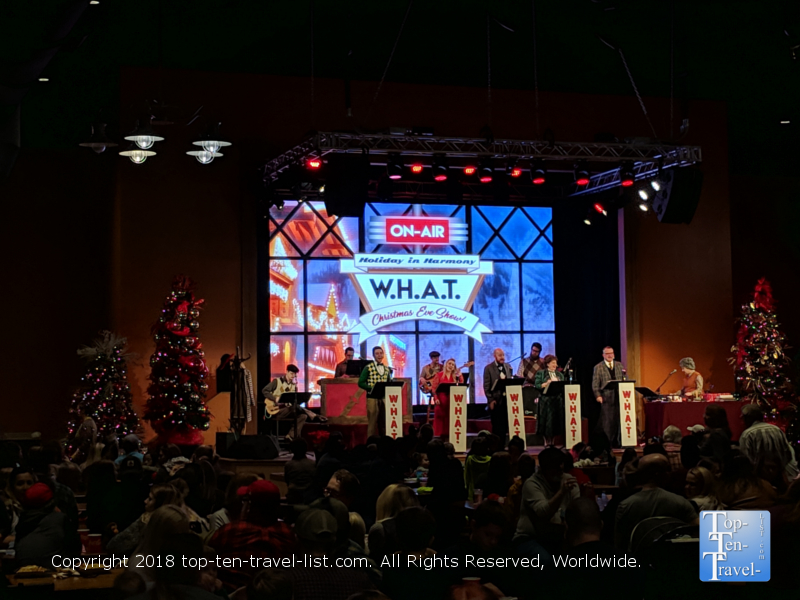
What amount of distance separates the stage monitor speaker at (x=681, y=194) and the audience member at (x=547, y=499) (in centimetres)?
863

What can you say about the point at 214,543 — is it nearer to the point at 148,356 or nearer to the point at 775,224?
the point at 148,356

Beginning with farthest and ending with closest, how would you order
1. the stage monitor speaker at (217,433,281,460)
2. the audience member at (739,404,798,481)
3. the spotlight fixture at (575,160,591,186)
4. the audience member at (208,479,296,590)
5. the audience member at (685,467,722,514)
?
the spotlight fixture at (575,160,591,186)
the stage monitor speaker at (217,433,281,460)
the audience member at (739,404,798,481)
the audience member at (685,467,722,514)
the audience member at (208,479,296,590)

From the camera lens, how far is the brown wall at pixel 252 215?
1483 cm

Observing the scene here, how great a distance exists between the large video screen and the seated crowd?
27.1 feet

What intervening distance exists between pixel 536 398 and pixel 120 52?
25.8 feet

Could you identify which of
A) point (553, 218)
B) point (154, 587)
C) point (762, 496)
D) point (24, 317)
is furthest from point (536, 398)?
point (154, 587)

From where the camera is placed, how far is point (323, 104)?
15625mm

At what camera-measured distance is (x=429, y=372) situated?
15281 mm

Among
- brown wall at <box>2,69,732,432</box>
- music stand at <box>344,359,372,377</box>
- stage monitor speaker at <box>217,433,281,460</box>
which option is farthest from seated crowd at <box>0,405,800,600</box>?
brown wall at <box>2,69,732,432</box>

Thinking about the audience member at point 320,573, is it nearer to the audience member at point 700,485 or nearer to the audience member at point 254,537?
the audience member at point 254,537

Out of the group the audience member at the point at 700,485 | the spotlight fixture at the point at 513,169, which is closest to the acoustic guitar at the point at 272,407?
the spotlight fixture at the point at 513,169

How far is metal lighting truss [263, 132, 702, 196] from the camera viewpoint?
1334 centimetres

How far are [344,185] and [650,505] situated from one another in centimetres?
906

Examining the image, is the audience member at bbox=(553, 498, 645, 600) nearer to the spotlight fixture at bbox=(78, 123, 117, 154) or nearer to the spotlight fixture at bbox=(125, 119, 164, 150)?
the spotlight fixture at bbox=(125, 119, 164, 150)
